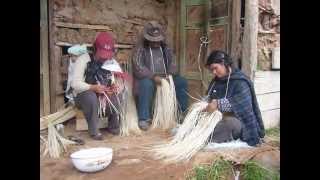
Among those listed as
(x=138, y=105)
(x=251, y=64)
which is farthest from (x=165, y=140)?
(x=251, y=64)

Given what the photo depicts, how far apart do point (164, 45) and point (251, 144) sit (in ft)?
3.28

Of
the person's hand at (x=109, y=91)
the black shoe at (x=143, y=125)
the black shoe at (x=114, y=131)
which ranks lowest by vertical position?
the black shoe at (x=114, y=131)

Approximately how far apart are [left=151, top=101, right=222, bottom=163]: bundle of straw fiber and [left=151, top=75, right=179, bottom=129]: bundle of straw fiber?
129 mm

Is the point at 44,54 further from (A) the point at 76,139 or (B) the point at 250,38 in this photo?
(B) the point at 250,38

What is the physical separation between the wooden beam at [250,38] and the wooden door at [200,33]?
5.6 inches

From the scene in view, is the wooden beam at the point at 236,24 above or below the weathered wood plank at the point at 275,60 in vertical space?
above

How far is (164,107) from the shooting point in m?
3.05

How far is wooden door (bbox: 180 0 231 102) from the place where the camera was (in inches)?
123

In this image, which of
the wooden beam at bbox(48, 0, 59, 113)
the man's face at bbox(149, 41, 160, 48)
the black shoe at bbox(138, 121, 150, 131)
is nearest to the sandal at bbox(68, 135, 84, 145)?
the wooden beam at bbox(48, 0, 59, 113)

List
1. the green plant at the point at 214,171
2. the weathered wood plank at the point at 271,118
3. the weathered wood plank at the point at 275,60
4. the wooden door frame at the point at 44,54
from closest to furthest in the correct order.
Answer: the green plant at the point at 214,171 < the wooden door frame at the point at 44,54 < the weathered wood plank at the point at 271,118 < the weathered wood plank at the point at 275,60

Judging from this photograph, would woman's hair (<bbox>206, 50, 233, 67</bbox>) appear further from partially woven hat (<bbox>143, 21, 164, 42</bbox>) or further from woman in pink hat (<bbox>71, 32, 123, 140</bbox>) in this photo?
woman in pink hat (<bbox>71, 32, 123, 140</bbox>)

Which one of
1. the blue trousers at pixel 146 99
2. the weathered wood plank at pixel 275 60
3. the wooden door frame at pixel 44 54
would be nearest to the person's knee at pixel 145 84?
the blue trousers at pixel 146 99

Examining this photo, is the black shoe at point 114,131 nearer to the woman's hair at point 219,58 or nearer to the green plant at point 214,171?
the green plant at point 214,171

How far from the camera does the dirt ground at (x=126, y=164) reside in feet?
8.60
